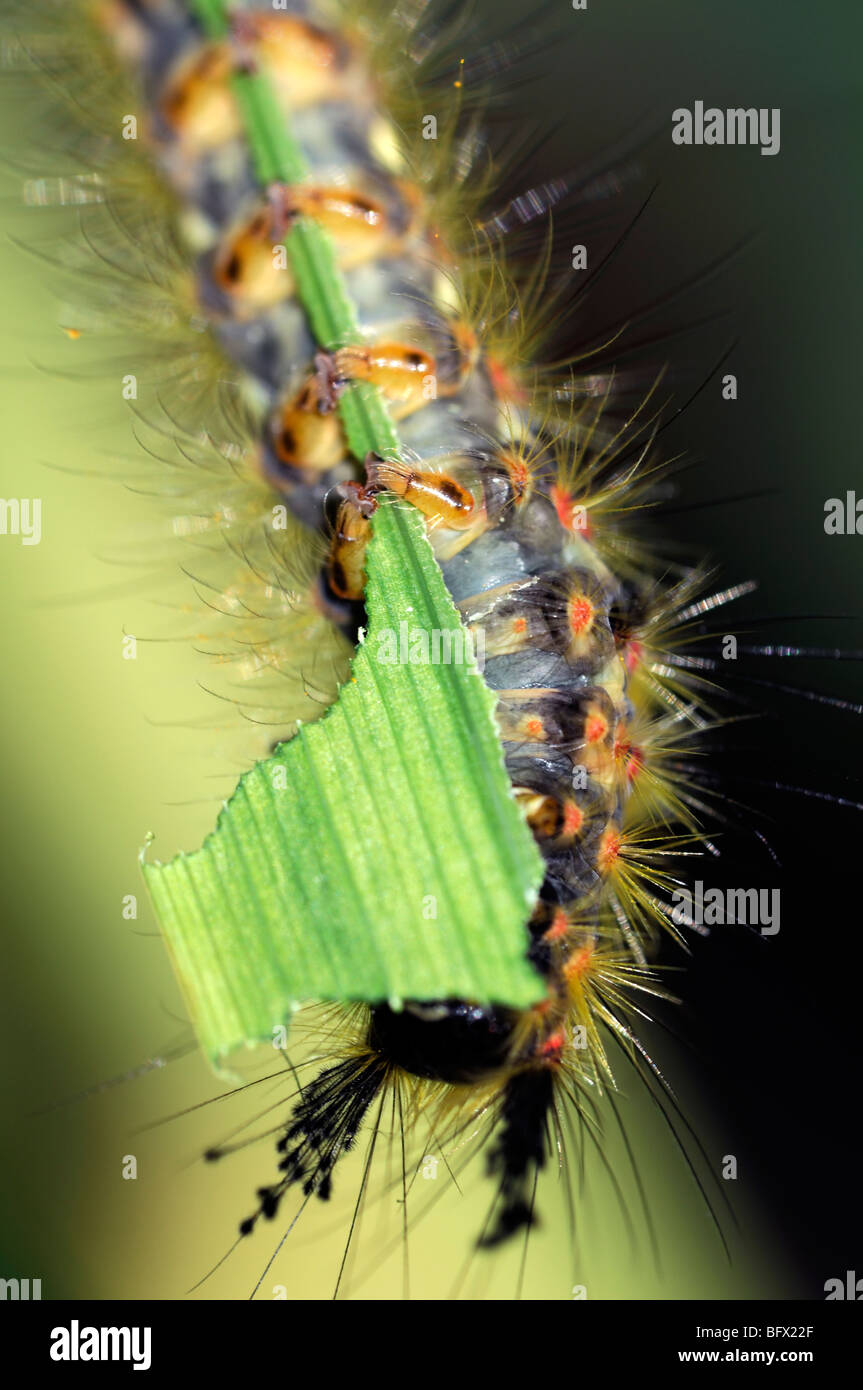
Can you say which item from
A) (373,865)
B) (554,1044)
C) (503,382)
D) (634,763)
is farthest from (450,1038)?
(503,382)

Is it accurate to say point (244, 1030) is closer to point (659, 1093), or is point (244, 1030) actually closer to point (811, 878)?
point (659, 1093)

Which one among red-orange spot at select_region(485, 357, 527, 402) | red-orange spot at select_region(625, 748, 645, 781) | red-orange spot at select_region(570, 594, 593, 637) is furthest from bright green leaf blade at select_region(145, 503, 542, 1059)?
red-orange spot at select_region(485, 357, 527, 402)

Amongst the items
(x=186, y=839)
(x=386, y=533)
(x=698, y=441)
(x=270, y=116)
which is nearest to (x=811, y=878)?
(x=698, y=441)

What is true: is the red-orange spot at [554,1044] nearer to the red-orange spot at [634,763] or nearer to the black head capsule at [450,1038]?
the black head capsule at [450,1038]

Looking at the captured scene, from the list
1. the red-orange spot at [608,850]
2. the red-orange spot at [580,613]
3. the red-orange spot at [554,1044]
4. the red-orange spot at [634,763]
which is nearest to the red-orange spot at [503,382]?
the red-orange spot at [580,613]

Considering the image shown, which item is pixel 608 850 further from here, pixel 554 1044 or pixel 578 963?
pixel 554 1044
